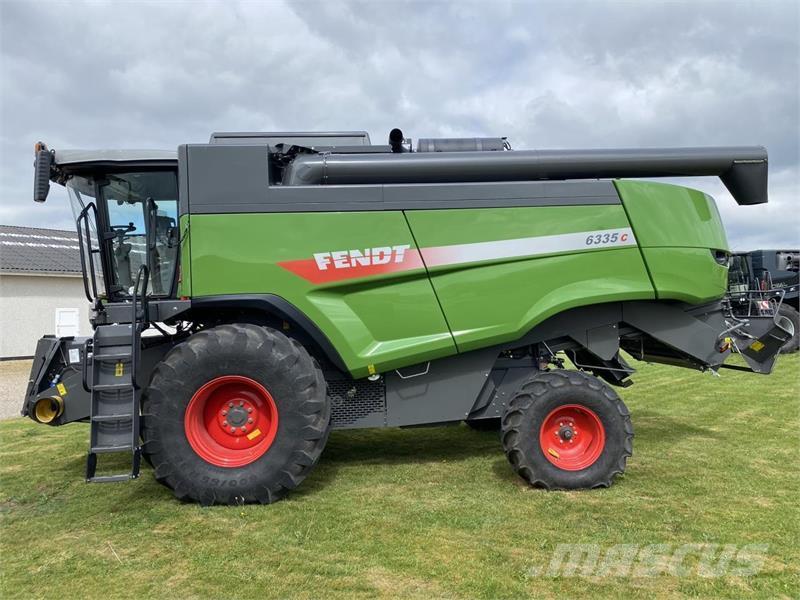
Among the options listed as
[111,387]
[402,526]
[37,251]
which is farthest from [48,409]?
[37,251]

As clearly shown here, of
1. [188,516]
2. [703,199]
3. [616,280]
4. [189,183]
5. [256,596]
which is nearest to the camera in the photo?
[256,596]

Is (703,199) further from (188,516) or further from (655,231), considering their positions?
(188,516)

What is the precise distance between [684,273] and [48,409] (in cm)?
536

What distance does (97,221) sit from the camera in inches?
196

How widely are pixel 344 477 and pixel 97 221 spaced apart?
9.87ft

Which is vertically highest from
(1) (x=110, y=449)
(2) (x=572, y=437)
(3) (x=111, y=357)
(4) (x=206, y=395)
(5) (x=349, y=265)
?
(5) (x=349, y=265)

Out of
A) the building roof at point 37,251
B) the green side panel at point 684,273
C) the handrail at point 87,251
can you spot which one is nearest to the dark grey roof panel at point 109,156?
the handrail at point 87,251

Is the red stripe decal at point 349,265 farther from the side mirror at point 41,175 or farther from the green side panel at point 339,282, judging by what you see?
the side mirror at point 41,175

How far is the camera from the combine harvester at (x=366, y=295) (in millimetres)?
4320

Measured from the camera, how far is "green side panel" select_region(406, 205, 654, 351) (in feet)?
15.3

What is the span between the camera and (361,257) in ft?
14.9

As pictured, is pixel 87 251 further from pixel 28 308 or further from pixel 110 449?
pixel 28 308

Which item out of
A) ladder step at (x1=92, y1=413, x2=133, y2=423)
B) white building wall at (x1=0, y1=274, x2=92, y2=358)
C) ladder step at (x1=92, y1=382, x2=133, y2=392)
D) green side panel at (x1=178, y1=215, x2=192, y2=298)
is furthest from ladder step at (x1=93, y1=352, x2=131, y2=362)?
white building wall at (x1=0, y1=274, x2=92, y2=358)

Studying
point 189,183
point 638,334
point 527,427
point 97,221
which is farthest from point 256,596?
point 638,334
